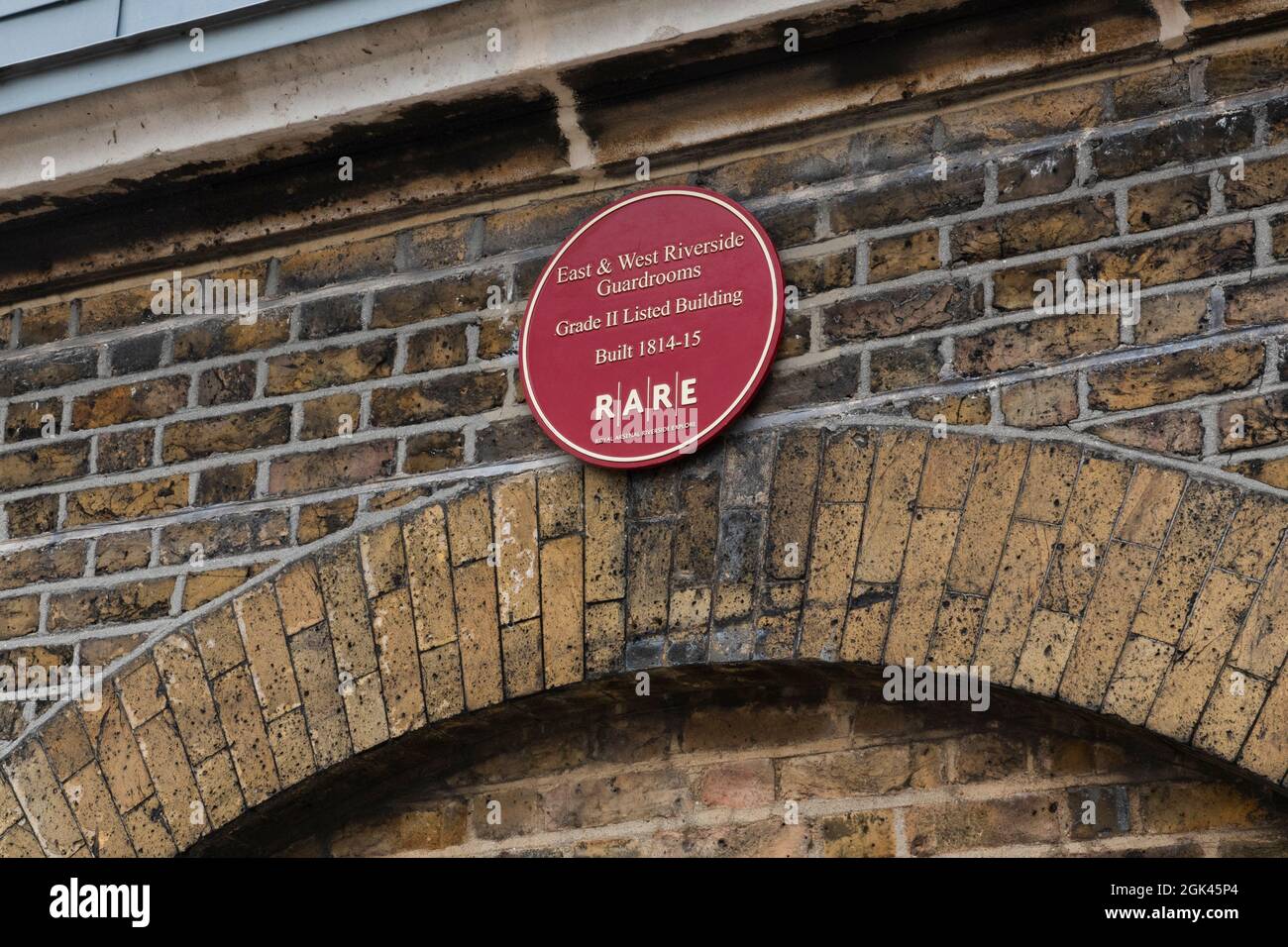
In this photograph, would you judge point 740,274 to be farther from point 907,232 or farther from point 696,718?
point 696,718

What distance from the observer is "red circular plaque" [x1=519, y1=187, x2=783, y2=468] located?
3400mm

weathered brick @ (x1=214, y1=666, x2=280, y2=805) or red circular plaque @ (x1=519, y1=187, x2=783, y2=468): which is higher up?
red circular plaque @ (x1=519, y1=187, x2=783, y2=468)

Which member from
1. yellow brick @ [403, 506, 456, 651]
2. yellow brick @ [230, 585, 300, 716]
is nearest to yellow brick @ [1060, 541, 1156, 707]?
yellow brick @ [403, 506, 456, 651]

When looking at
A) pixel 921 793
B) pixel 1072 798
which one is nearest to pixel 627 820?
pixel 921 793

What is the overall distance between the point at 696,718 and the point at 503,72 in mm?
1465

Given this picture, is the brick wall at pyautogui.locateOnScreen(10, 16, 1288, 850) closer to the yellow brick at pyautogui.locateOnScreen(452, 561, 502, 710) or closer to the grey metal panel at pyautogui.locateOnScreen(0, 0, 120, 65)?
the yellow brick at pyautogui.locateOnScreen(452, 561, 502, 710)

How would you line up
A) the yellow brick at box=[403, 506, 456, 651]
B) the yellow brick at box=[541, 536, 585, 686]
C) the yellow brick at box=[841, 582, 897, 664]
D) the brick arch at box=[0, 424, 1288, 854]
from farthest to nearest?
the yellow brick at box=[403, 506, 456, 651] → the yellow brick at box=[541, 536, 585, 686] → the yellow brick at box=[841, 582, 897, 664] → the brick arch at box=[0, 424, 1288, 854]

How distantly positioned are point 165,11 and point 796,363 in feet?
5.89

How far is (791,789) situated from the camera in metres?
3.37

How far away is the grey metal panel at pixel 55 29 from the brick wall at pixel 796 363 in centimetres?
60

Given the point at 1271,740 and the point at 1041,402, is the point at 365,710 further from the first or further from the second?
the point at 1271,740

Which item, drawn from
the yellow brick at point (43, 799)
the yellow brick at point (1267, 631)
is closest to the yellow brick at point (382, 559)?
the yellow brick at point (43, 799)

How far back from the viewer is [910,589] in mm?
3139

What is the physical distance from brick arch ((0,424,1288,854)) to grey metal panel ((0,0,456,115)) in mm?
1121
